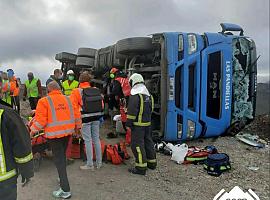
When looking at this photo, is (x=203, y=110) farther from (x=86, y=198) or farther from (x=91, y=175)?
(x=86, y=198)

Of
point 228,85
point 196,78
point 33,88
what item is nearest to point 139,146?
point 196,78

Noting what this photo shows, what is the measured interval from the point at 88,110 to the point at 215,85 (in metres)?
2.97

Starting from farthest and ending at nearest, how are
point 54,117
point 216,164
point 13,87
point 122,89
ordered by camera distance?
point 13,87 → point 122,89 → point 216,164 → point 54,117

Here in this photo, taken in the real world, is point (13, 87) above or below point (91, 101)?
above

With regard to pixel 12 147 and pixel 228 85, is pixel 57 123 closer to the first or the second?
pixel 12 147

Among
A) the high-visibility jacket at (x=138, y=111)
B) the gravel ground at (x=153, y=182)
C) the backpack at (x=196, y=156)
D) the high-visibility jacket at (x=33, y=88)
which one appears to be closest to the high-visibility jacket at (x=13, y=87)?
the high-visibility jacket at (x=33, y=88)

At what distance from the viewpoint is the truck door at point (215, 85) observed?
6504mm

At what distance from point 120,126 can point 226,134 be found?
2.29 metres

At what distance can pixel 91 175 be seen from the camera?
4719 millimetres

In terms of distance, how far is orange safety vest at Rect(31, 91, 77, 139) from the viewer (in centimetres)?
380

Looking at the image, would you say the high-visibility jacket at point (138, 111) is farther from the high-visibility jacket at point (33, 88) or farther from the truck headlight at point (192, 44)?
the high-visibility jacket at point (33, 88)

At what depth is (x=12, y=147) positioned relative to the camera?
247cm

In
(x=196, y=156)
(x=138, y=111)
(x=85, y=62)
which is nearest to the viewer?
(x=138, y=111)

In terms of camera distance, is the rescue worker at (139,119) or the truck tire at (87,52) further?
the truck tire at (87,52)
